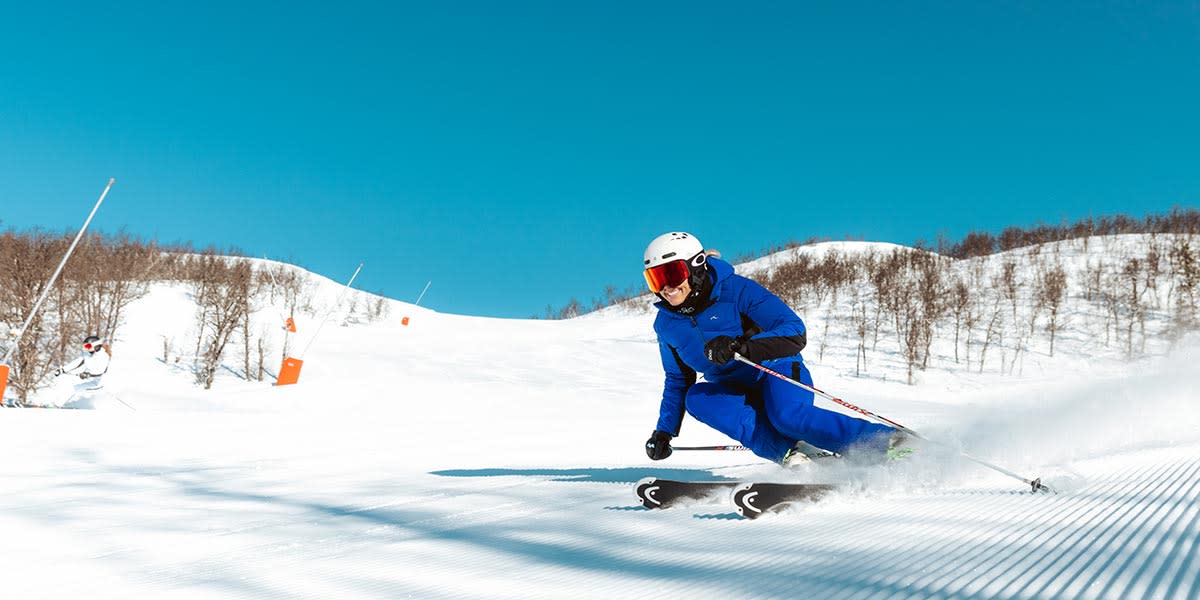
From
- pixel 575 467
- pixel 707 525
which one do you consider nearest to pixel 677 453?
pixel 575 467

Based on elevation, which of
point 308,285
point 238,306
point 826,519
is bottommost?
point 826,519

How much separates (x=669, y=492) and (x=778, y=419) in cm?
82

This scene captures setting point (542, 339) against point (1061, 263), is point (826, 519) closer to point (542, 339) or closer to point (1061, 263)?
point (542, 339)

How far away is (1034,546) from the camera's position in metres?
1.88

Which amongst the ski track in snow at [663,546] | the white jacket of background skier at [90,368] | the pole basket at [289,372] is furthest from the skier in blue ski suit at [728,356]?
the pole basket at [289,372]

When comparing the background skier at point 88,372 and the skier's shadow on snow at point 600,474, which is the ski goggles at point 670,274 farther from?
the background skier at point 88,372

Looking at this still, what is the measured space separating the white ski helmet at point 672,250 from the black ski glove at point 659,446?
0.91 m

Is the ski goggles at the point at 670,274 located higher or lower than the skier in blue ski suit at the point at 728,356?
higher

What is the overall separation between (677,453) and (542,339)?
26.1 meters

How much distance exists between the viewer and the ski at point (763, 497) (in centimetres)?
250

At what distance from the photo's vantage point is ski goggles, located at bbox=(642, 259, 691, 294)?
11.4 feet

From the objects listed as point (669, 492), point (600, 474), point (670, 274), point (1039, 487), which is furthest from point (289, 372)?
point (1039, 487)

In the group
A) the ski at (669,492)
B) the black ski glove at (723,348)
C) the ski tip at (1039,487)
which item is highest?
the black ski glove at (723,348)

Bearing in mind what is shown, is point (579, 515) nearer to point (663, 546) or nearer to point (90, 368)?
point (663, 546)
